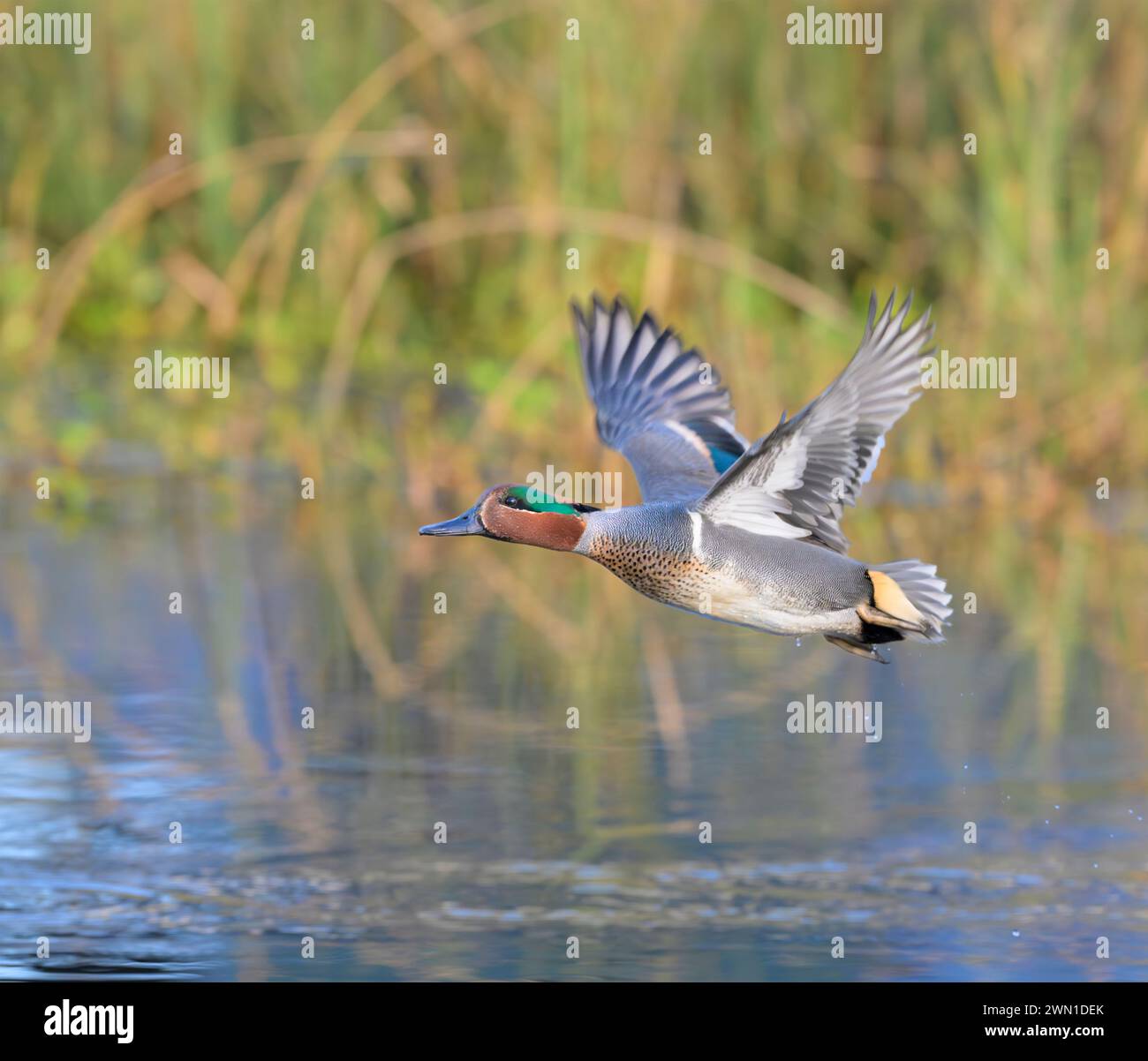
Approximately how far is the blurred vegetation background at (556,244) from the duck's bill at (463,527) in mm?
3102

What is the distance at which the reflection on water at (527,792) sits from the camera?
6.34 metres

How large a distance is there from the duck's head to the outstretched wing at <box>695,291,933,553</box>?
34cm

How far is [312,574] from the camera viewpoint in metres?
10.8

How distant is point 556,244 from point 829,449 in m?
7.13

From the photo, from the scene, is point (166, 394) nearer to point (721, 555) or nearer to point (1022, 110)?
point (1022, 110)

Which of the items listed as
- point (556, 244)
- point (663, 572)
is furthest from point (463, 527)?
point (556, 244)

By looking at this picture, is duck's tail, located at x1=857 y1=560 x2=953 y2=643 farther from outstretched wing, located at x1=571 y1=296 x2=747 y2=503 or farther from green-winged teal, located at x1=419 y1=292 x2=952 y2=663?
outstretched wing, located at x1=571 y1=296 x2=747 y2=503

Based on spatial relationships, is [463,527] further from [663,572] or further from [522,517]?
[663,572]

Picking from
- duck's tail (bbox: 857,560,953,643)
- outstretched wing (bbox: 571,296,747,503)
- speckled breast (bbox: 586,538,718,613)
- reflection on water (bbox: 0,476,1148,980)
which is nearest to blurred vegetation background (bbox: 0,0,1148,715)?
reflection on water (bbox: 0,476,1148,980)

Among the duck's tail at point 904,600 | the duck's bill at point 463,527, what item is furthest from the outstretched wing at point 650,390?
the duck's bill at point 463,527

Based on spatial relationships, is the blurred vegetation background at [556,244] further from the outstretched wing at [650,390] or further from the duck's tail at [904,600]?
the duck's tail at [904,600]

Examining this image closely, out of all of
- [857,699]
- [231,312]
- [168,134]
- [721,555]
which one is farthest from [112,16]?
[721,555]

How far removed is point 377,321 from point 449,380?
701 millimetres

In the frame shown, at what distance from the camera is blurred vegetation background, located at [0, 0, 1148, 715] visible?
1148cm
